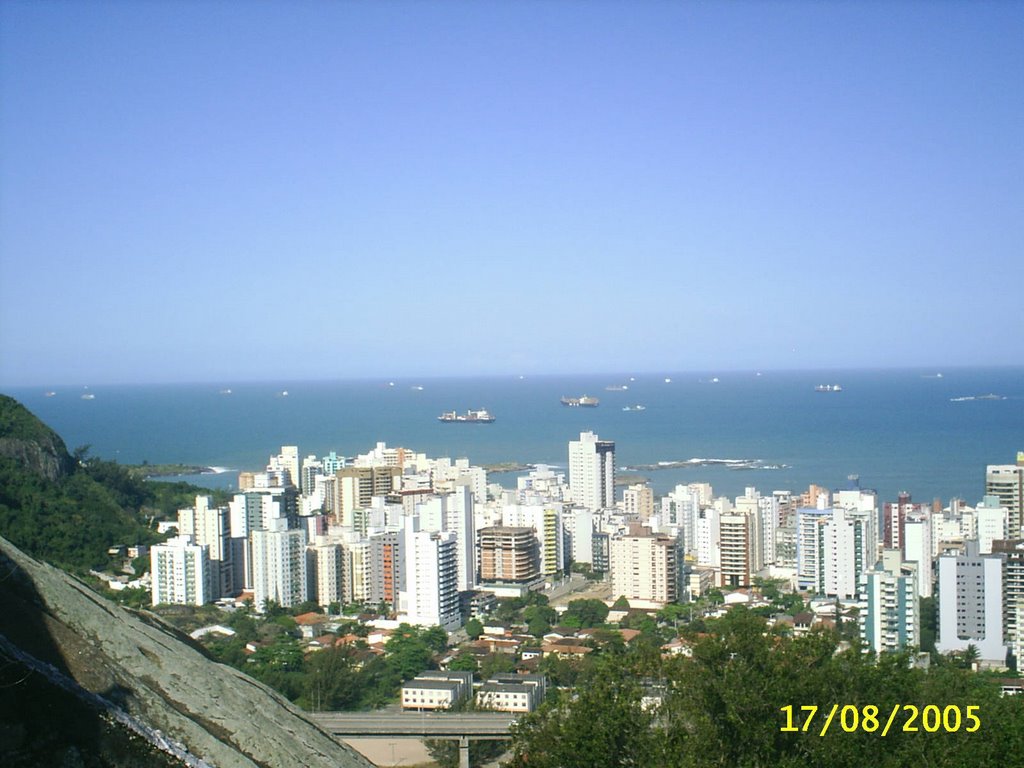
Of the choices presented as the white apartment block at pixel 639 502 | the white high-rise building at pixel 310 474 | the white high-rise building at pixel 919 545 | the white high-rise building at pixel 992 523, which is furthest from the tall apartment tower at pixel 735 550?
the white high-rise building at pixel 310 474

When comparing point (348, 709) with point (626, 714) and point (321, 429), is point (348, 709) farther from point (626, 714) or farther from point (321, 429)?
point (321, 429)

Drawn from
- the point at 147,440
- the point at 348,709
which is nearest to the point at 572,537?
the point at 348,709

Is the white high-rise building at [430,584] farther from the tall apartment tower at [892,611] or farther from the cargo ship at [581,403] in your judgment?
the cargo ship at [581,403]

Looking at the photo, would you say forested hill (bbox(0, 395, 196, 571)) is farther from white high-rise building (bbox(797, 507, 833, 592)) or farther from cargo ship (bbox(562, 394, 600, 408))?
cargo ship (bbox(562, 394, 600, 408))

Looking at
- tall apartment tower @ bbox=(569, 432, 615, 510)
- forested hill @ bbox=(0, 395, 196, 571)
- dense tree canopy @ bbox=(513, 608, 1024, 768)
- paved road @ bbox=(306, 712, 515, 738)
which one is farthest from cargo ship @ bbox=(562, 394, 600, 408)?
dense tree canopy @ bbox=(513, 608, 1024, 768)

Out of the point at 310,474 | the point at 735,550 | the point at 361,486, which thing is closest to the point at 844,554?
the point at 735,550
